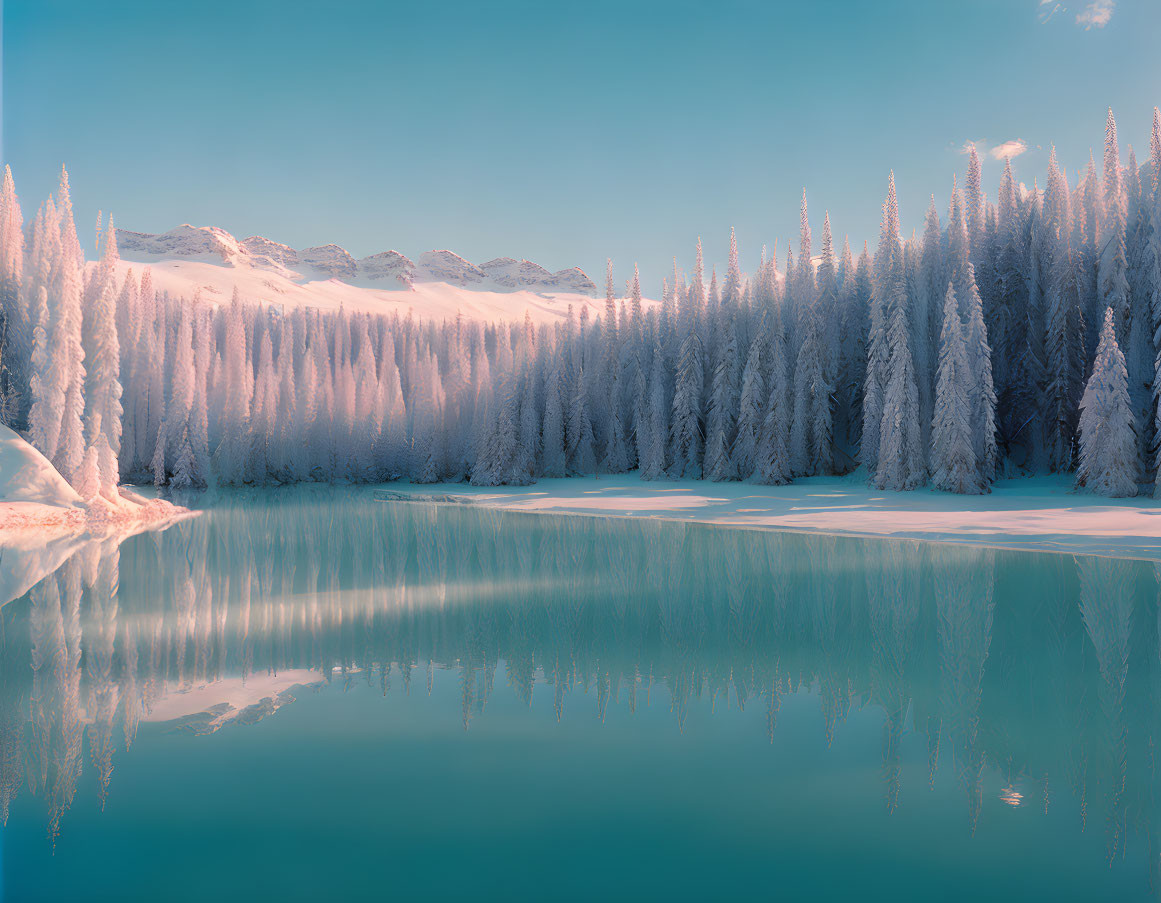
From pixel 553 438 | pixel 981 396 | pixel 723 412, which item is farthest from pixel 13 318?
pixel 981 396

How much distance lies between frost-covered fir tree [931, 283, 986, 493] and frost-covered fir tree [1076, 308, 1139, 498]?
4.92m

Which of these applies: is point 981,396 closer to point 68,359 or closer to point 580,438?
point 580,438

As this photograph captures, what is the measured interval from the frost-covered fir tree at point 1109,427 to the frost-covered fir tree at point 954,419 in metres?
4.92

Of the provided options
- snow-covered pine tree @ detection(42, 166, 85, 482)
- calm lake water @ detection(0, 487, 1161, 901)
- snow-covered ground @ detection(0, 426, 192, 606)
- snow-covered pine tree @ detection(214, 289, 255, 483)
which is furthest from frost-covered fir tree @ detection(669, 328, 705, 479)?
snow-covered pine tree @ detection(214, 289, 255, 483)

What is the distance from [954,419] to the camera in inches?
1372

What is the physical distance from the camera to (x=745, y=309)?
183 feet

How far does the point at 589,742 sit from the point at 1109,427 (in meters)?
33.3

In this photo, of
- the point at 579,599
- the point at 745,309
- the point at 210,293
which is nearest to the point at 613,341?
the point at 745,309

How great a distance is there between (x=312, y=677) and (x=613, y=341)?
55.9m

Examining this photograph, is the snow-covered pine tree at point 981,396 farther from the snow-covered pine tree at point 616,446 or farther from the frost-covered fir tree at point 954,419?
the snow-covered pine tree at point 616,446

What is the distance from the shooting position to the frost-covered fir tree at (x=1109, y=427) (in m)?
29.8

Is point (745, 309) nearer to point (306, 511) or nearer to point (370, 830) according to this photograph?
point (306, 511)

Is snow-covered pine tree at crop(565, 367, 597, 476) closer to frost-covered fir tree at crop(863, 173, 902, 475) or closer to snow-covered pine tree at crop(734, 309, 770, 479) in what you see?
snow-covered pine tree at crop(734, 309, 770, 479)

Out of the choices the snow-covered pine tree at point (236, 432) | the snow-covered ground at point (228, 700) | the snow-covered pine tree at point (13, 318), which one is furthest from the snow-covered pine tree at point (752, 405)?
the snow-covered pine tree at point (236, 432)
